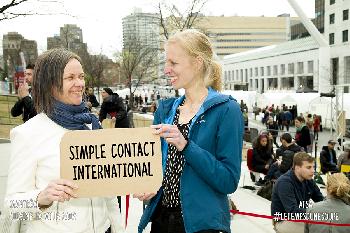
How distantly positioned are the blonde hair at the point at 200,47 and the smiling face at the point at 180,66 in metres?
0.03

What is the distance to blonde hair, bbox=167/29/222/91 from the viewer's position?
2.25 metres

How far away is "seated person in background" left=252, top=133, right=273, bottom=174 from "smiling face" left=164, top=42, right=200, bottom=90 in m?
8.41

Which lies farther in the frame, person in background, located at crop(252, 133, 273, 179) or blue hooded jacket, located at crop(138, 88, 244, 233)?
person in background, located at crop(252, 133, 273, 179)

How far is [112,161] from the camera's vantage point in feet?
6.72

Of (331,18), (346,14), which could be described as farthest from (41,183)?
(331,18)

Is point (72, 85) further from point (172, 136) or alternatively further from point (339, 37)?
point (339, 37)

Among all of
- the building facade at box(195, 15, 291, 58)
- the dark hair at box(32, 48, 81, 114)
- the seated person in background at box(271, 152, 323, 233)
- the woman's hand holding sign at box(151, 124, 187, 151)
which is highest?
the building facade at box(195, 15, 291, 58)

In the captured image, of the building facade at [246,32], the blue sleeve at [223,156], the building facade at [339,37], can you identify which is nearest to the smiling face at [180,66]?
the blue sleeve at [223,156]

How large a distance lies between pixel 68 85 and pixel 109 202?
711 millimetres

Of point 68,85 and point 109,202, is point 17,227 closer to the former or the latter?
point 109,202

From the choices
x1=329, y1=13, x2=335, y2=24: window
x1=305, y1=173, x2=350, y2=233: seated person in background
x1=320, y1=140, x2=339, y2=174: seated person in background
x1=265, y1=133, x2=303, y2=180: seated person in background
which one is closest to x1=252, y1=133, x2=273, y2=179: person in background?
x1=265, y1=133, x2=303, y2=180: seated person in background

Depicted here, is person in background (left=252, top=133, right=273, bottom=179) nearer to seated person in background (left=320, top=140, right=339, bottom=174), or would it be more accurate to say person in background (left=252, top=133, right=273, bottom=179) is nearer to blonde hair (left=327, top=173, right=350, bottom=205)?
seated person in background (left=320, top=140, right=339, bottom=174)

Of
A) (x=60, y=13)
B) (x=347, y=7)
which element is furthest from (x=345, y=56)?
(x=60, y=13)

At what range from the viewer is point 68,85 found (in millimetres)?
2186
